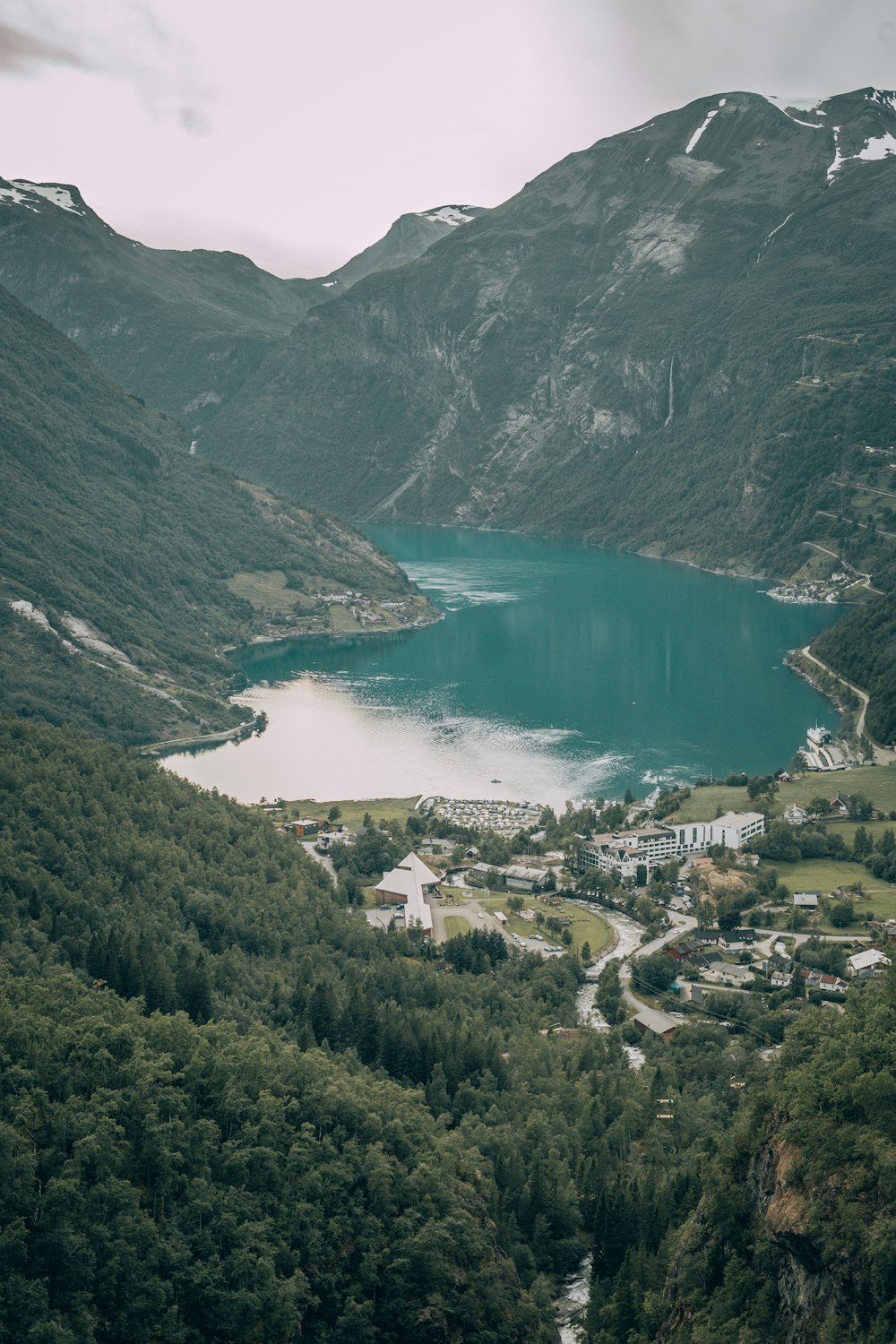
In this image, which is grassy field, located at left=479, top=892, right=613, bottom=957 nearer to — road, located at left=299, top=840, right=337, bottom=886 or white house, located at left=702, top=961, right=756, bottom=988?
white house, located at left=702, top=961, right=756, bottom=988

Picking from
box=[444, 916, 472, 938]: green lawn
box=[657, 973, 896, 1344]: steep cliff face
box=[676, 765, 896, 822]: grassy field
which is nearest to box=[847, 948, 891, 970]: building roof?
box=[444, 916, 472, 938]: green lawn

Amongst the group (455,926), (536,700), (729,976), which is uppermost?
(536,700)

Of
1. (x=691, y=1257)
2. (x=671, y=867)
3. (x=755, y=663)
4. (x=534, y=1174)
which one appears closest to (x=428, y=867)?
(x=671, y=867)

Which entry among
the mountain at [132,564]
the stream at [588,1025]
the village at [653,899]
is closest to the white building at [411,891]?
the village at [653,899]

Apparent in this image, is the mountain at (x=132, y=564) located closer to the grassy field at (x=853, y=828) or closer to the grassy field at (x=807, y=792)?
the grassy field at (x=807, y=792)

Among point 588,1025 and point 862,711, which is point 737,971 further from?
point 862,711

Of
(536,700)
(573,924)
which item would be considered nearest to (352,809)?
(573,924)

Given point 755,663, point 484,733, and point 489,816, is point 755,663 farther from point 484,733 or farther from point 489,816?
point 489,816
